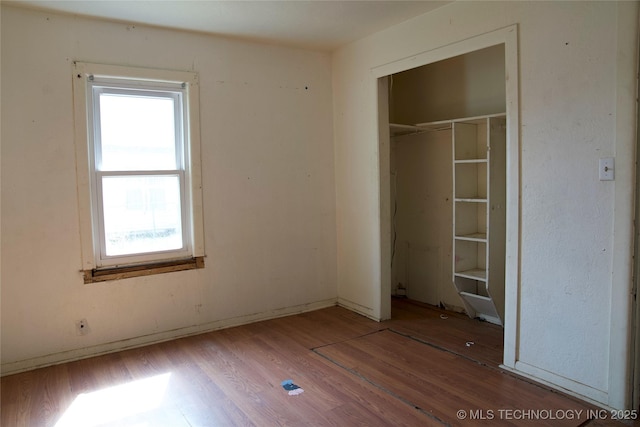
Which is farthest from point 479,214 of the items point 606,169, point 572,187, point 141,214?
point 141,214

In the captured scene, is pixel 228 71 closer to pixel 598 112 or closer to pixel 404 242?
pixel 404 242

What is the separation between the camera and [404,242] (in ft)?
17.0

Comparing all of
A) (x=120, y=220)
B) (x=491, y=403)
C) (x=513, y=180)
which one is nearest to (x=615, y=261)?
(x=513, y=180)

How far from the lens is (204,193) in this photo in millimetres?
4070

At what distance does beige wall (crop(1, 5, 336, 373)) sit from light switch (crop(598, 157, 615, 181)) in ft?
8.89

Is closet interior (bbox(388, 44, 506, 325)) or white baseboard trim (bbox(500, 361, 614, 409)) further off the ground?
closet interior (bbox(388, 44, 506, 325))

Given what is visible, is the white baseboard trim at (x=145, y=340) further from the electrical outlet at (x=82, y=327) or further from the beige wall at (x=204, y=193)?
the electrical outlet at (x=82, y=327)

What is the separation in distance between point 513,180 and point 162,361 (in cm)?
296

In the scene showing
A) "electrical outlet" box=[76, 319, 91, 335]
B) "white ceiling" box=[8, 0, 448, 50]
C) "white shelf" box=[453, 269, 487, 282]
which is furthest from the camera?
"white shelf" box=[453, 269, 487, 282]

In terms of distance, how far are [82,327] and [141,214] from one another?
40.2 inches

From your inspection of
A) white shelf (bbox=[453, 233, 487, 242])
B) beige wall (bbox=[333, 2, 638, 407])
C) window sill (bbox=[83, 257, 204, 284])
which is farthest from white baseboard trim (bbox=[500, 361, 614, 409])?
window sill (bbox=[83, 257, 204, 284])

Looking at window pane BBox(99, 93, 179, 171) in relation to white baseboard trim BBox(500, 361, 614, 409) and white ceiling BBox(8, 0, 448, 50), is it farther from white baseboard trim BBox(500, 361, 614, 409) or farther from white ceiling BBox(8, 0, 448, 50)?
white baseboard trim BBox(500, 361, 614, 409)

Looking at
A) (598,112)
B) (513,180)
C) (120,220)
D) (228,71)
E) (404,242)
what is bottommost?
(404,242)

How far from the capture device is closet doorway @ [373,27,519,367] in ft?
10.8
